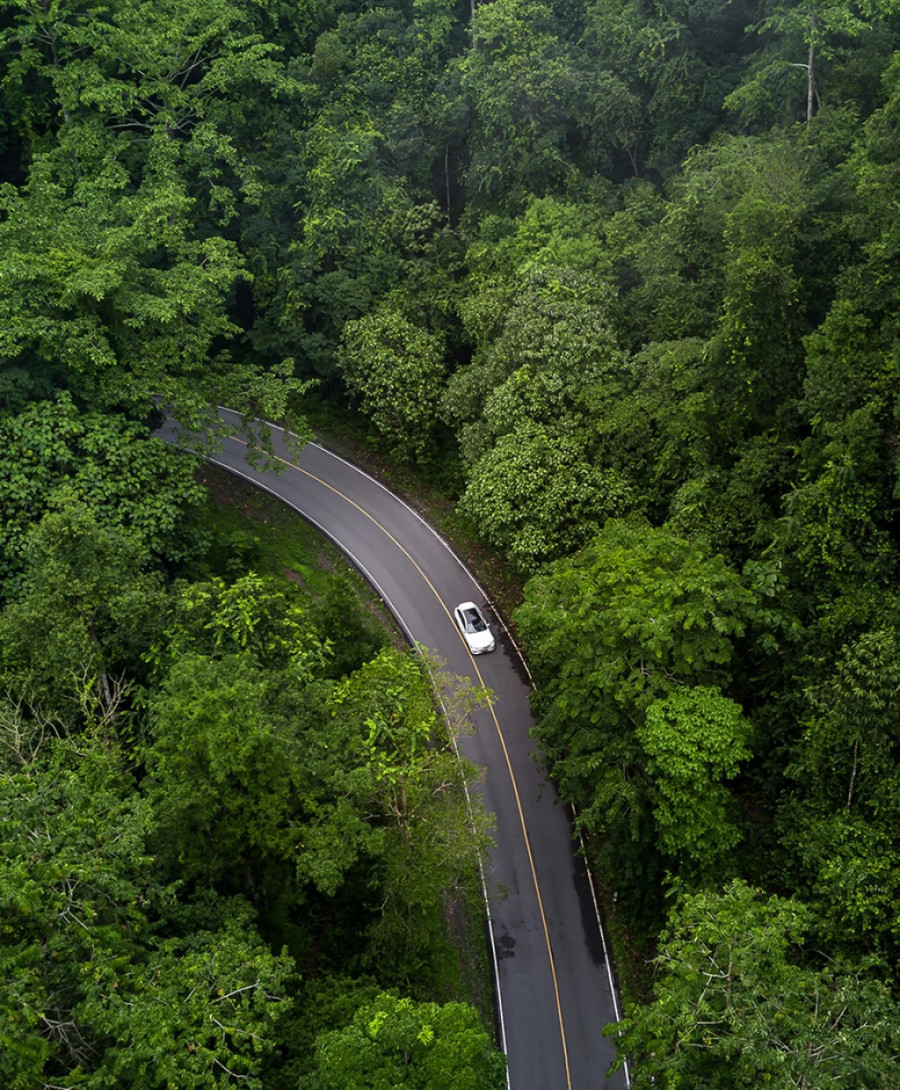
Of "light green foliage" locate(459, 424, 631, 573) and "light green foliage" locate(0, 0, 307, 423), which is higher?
"light green foliage" locate(0, 0, 307, 423)

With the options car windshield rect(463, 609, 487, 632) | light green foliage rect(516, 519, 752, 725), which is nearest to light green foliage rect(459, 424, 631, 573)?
light green foliage rect(516, 519, 752, 725)

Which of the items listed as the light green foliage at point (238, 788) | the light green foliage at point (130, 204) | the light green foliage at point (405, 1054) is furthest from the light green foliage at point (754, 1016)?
the light green foliage at point (130, 204)

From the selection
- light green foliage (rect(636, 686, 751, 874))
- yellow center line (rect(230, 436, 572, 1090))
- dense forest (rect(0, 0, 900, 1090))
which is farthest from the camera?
yellow center line (rect(230, 436, 572, 1090))

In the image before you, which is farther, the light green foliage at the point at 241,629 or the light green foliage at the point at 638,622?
the light green foliage at the point at 241,629

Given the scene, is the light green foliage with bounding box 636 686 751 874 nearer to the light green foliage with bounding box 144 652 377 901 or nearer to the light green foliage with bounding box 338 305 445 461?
the light green foliage with bounding box 144 652 377 901

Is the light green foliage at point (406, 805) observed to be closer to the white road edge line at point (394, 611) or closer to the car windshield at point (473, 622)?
the white road edge line at point (394, 611)

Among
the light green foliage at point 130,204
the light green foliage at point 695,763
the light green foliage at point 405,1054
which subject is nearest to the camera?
the light green foliage at point 405,1054
